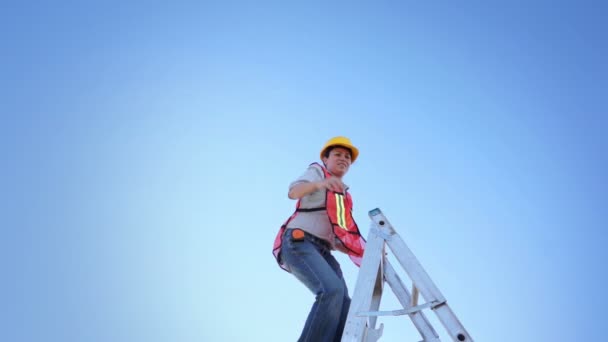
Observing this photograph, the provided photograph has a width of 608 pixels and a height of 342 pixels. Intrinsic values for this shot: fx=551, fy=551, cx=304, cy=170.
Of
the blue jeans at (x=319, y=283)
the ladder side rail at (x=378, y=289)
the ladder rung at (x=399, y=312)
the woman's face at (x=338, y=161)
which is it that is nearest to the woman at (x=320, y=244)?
the blue jeans at (x=319, y=283)

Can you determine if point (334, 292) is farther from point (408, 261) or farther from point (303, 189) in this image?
point (303, 189)

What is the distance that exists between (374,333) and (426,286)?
2.06ft

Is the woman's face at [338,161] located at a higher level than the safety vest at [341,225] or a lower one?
higher

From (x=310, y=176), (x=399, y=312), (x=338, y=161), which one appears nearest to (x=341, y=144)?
(x=338, y=161)

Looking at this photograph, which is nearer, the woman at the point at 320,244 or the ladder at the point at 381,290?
the ladder at the point at 381,290

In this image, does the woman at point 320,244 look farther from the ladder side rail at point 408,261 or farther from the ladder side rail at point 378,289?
the ladder side rail at point 408,261

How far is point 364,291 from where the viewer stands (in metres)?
4.74

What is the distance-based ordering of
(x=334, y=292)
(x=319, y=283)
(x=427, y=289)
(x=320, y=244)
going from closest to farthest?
(x=427, y=289) → (x=334, y=292) → (x=319, y=283) → (x=320, y=244)

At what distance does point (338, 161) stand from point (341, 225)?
3.32ft

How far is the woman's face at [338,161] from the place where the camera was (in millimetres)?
6227

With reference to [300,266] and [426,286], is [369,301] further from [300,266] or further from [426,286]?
[300,266]

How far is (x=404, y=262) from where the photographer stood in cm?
480

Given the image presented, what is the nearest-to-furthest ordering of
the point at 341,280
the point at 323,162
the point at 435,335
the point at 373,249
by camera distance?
the point at 435,335
the point at 373,249
the point at 341,280
the point at 323,162

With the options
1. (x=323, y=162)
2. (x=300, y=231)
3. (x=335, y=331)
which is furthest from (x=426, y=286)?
(x=323, y=162)
